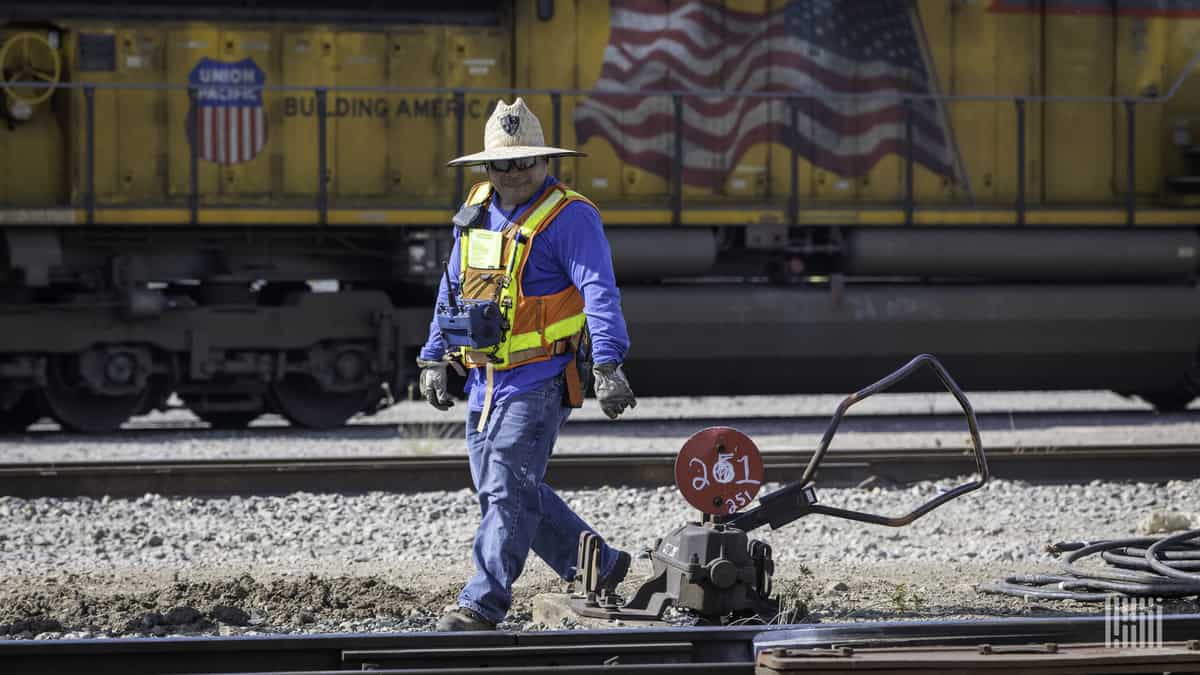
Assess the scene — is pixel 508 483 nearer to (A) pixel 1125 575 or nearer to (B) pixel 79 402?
(A) pixel 1125 575

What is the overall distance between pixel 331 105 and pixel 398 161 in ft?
2.25

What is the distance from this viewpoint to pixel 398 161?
39.2ft

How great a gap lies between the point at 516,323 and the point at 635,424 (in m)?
7.16

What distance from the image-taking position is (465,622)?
4.54 m

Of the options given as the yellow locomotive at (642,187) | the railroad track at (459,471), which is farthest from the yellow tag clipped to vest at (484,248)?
the yellow locomotive at (642,187)

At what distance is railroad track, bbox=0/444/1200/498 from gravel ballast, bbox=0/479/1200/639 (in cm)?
28

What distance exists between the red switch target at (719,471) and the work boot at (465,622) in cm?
73

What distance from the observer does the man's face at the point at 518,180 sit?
4.73 meters

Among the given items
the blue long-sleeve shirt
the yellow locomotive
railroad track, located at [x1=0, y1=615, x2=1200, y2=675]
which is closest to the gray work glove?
the blue long-sleeve shirt

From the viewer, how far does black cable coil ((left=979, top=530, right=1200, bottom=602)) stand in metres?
5.18

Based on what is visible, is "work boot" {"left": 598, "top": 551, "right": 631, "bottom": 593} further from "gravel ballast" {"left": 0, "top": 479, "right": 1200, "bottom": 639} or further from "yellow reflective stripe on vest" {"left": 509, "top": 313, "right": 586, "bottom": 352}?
"yellow reflective stripe on vest" {"left": 509, "top": 313, "right": 586, "bottom": 352}

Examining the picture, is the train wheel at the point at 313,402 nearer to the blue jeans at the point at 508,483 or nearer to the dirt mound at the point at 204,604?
the dirt mound at the point at 204,604

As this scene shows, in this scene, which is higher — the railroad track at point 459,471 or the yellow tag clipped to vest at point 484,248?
the yellow tag clipped to vest at point 484,248

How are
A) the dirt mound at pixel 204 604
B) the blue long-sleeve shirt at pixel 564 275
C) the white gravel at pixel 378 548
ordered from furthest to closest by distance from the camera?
the white gravel at pixel 378 548, the dirt mound at pixel 204 604, the blue long-sleeve shirt at pixel 564 275
